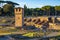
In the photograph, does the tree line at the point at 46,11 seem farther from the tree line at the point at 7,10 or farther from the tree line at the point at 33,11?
the tree line at the point at 7,10

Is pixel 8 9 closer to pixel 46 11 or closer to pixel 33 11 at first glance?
pixel 33 11

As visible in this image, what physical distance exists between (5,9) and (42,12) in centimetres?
1085

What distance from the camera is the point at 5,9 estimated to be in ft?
162

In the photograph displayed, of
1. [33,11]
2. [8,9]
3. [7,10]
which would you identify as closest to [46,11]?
[33,11]

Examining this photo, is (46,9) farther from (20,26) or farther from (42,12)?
(20,26)

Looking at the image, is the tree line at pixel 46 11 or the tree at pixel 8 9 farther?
the tree line at pixel 46 11

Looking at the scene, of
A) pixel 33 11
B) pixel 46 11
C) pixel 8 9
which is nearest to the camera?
pixel 8 9

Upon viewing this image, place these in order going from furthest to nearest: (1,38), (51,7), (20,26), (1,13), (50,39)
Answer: (51,7)
(1,13)
(20,26)
(1,38)
(50,39)

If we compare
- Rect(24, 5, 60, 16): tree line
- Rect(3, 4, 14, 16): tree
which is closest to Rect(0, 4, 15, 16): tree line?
Rect(3, 4, 14, 16): tree

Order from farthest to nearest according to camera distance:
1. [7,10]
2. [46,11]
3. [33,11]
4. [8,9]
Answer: [33,11] → [46,11] → [8,9] → [7,10]

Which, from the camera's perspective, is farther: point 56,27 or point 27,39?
point 56,27

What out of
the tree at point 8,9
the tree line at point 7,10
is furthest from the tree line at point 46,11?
the tree line at point 7,10

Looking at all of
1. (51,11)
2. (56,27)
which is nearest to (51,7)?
(51,11)

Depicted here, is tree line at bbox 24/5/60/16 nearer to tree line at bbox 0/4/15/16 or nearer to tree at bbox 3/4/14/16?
tree at bbox 3/4/14/16
